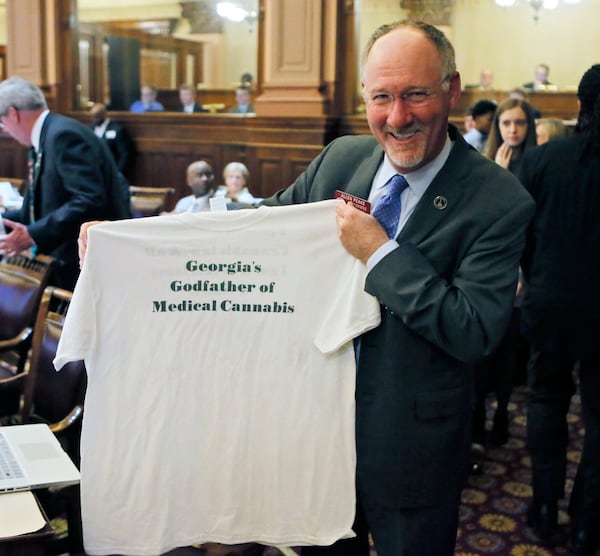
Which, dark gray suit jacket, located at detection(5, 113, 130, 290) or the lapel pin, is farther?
dark gray suit jacket, located at detection(5, 113, 130, 290)

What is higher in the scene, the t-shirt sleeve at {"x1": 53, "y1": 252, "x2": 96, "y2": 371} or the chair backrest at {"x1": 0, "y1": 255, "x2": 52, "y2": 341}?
the t-shirt sleeve at {"x1": 53, "y1": 252, "x2": 96, "y2": 371}

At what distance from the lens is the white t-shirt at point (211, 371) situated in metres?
1.63

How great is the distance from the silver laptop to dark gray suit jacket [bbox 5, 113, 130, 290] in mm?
1630

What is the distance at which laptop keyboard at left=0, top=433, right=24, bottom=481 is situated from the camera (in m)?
1.55

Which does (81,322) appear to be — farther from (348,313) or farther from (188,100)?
(188,100)

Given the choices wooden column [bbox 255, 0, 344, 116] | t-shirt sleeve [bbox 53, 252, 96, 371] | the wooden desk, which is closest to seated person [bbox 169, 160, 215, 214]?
wooden column [bbox 255, 0, 344, 116]

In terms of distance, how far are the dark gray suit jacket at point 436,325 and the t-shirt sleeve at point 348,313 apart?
40mm

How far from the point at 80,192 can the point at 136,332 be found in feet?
6.27

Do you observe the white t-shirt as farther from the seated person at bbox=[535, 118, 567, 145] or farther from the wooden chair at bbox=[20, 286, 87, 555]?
the seated person at bbox=[535, 118, 567, 145]

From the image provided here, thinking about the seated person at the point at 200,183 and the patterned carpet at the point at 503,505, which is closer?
the patterned carpet at the point at 503,505

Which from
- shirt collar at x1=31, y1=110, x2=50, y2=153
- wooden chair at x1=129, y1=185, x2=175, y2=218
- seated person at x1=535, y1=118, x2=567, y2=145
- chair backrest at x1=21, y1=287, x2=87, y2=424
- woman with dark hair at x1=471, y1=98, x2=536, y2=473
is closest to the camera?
Result: chair backrest at x1=21, y1=287, x2=87, y2=424

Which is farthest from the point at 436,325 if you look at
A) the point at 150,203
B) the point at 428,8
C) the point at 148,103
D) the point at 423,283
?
the point at 148,103

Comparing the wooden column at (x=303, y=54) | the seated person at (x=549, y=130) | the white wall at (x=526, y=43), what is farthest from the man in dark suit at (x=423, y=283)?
the white wall at (x=526, y=43)

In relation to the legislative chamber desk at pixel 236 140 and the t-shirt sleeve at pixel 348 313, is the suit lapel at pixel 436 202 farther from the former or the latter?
the legislative chamber desk at pixel 236 140
